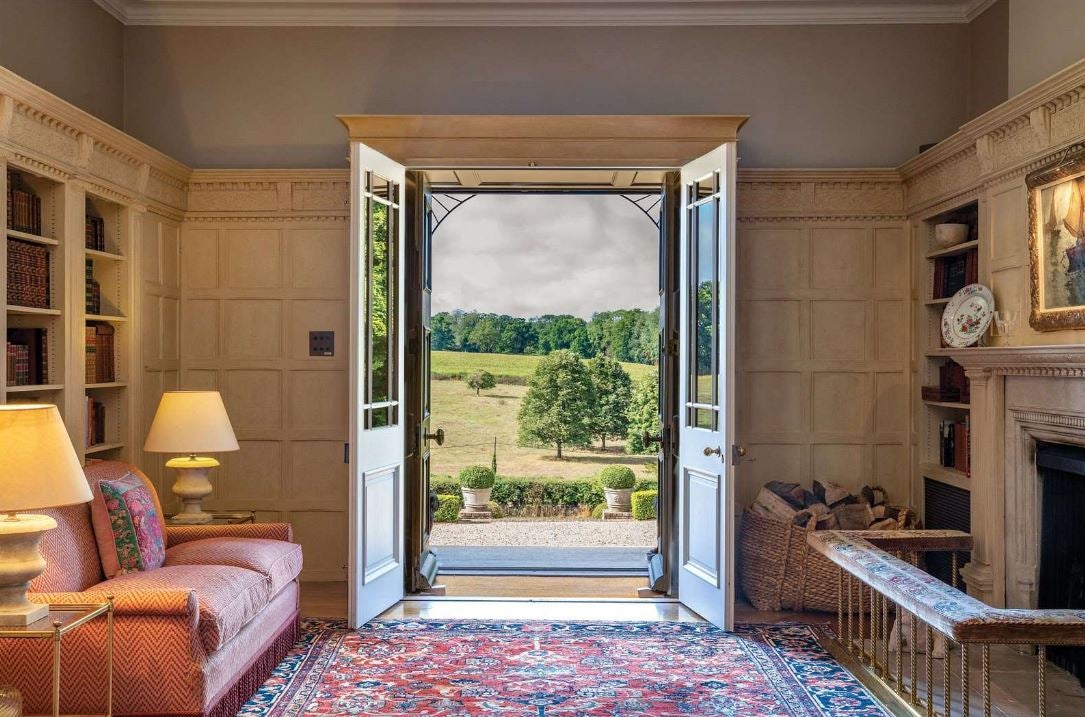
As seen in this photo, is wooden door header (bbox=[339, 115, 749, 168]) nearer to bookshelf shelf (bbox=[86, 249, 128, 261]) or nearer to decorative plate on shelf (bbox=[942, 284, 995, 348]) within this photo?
bookshelf shelf (bbox=[86, 249, 128, 261])

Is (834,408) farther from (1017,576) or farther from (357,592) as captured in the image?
(357,592)

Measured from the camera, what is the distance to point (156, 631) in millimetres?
3037

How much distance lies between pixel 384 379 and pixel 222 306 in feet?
4.33

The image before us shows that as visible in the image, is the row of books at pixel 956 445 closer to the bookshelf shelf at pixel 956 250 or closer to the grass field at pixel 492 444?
the bookshelf shelf at pixel 956 250

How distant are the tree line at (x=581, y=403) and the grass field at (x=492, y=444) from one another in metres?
0.11

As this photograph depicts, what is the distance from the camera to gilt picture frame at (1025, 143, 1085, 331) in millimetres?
3676

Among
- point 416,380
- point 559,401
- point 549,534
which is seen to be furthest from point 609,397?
point 416,380

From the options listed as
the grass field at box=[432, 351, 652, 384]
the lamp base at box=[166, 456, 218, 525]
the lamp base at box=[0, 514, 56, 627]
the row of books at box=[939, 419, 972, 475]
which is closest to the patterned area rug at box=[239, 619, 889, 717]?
the lamp base at box=[166, 456, 218, 525]

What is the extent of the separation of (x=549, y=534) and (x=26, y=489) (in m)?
6.23

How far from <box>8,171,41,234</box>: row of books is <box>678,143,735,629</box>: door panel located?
3.19 meters

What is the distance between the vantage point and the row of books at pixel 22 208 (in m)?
3.90

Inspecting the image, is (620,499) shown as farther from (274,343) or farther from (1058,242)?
(1058,242)

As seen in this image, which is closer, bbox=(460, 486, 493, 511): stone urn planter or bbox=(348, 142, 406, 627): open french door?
bbox=(348, 142, 406, 627): open french door

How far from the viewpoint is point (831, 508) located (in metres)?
5.18
